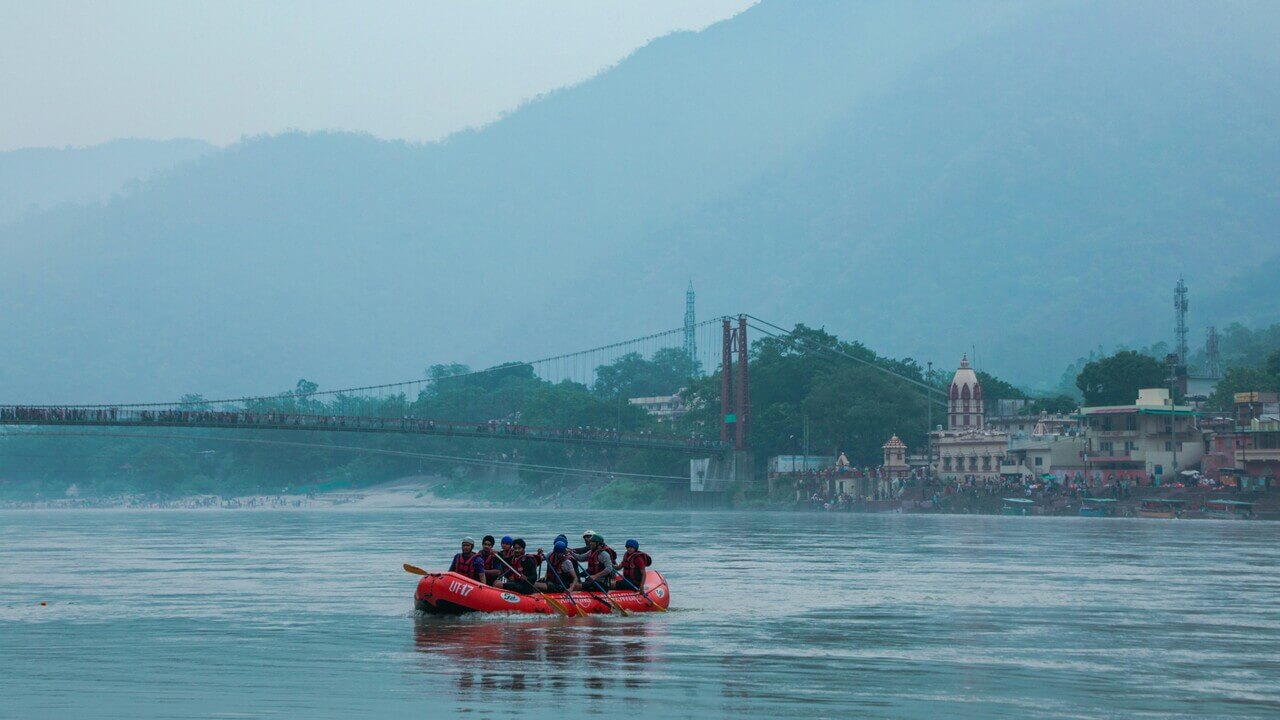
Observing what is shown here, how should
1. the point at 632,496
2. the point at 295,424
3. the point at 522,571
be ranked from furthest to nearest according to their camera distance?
the point at 632,496, the point at 295,424, the point at 522,571

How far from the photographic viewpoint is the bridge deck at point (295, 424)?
4604 inches

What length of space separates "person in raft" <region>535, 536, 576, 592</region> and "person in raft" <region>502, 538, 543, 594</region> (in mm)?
216

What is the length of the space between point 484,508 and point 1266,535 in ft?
408

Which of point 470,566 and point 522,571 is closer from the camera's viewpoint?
point 470,566

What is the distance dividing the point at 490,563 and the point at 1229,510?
85460 mm

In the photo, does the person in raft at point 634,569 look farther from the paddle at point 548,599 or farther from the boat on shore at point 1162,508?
the boat on shore at point 1162,508

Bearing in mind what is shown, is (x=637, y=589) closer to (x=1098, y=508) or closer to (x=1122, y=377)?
(x=1098, y=508)

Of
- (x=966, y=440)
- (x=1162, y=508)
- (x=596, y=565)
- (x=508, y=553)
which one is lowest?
(x=1162, y=508)

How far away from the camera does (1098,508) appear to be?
11569cm

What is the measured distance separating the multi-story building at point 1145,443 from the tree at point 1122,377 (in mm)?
20602

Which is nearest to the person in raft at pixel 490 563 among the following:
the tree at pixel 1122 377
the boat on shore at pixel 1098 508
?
the boat on shore at pixel 1098 508

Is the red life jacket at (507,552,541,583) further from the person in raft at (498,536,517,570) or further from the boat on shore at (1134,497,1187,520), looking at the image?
the boat on shore at (1134,497,1187,520)

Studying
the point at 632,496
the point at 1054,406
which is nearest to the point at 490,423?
the point at 632,496

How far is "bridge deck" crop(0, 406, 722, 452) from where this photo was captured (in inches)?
4604
